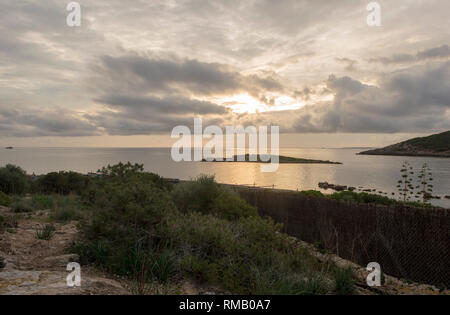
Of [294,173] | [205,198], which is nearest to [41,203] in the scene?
[205,198]

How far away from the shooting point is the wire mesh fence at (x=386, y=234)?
291 inches

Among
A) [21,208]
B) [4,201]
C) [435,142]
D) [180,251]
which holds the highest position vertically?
[435,142]

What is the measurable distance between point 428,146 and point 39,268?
524 ft

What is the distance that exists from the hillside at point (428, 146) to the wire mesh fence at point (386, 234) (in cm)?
13949

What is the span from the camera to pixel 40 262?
5.51 meters

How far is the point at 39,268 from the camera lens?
5.12 metres

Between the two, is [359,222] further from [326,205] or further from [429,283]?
[429,283]

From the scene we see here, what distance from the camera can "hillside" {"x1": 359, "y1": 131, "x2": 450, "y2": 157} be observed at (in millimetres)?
125438

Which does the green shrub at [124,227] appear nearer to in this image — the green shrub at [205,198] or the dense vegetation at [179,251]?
the dense vegetation at [179,251]

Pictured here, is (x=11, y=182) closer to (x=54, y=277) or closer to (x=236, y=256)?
(x=54, y=277)
